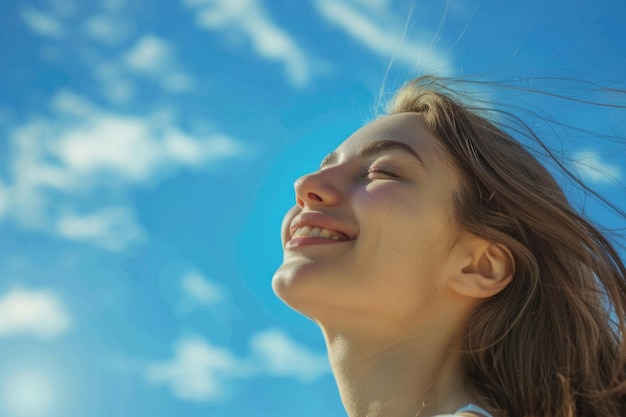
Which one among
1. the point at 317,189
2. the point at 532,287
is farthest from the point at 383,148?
the point at 532,287

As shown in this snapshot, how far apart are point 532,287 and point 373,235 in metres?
0.88

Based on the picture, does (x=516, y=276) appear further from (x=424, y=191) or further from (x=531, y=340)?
(x=424, y=191)

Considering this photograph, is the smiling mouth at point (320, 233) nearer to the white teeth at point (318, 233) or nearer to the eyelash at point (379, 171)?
the white teeth at point (318, 233)

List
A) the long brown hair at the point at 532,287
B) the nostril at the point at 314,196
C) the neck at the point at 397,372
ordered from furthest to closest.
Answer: the nostril at the point at 314,196, the long brown hair at the point at 532,287, the neck at the point at 397,372

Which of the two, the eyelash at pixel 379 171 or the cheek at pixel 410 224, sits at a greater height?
the eyelash at pixel 379 171

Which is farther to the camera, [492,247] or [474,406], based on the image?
[492,247]

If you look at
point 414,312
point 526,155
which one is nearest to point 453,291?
point 414,312

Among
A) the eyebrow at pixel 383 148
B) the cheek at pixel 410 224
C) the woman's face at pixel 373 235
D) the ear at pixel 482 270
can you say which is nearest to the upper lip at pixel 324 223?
the woman's face at pixel 373 235

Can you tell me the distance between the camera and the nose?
4.21 meters

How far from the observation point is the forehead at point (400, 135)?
4430 mm

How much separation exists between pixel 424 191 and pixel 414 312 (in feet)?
2.01

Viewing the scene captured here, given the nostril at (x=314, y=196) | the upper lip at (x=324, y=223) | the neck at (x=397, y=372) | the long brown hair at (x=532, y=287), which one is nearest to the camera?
the neck at (x=397, y=372)

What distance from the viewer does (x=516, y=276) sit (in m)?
4.35

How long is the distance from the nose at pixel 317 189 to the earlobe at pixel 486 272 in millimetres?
747
